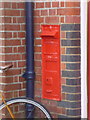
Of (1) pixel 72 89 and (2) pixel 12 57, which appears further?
(2) pixel 12 57

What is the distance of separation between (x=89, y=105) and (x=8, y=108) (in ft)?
3.39

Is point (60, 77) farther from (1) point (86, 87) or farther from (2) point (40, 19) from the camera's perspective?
(2) point (40, 19)

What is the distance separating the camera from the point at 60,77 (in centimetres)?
608

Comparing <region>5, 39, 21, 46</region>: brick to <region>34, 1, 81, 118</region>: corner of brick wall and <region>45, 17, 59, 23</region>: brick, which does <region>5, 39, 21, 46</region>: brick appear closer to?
<region>34, 1, 81, 118</region>: corner of brick wall

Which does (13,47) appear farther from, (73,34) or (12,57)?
(73,34)

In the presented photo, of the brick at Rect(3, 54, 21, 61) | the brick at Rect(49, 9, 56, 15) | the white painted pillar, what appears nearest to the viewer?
the white painted pillar

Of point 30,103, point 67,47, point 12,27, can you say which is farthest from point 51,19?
point 30,103

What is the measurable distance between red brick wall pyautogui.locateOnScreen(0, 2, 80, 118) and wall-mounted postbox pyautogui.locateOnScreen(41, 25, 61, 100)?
6 cm

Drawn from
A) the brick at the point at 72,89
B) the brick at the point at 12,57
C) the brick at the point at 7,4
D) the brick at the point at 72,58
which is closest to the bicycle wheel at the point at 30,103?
the brick at the point at 72,89

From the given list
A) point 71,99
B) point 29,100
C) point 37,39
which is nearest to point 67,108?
point 71,99

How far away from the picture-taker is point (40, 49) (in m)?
6.21

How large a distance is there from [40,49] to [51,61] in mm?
229

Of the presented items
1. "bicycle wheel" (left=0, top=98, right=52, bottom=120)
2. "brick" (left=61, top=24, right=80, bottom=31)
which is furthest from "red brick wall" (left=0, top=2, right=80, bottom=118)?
"bicycle wheel" (left=0, top=98, right=52, bottom=120)

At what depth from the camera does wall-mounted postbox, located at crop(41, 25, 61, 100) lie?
604cm
